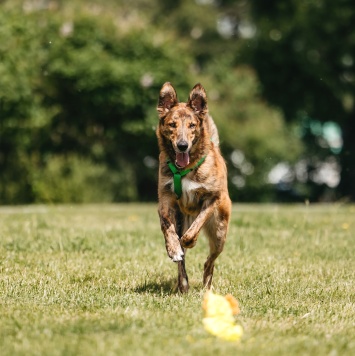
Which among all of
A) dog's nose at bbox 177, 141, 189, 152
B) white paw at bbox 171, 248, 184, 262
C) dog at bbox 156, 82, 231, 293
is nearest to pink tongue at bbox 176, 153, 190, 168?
dog at bbox 156, 82, 231, 293

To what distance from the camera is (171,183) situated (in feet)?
19.5

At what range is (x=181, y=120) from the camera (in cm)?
600

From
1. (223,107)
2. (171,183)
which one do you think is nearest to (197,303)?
(171,183)

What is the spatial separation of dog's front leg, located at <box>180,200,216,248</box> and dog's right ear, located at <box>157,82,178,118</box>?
918 millimetres

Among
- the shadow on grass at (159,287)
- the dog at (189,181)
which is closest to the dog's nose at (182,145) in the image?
the dog at (189,181)

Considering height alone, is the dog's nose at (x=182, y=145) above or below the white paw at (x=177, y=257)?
above

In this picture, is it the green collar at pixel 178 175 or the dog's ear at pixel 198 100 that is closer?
the green collar at pixel 178 175

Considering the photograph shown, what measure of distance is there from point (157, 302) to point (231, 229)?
5642 millimetres

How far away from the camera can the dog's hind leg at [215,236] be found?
622 cm

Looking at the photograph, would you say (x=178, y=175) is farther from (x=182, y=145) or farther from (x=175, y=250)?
(x=175, y=250)

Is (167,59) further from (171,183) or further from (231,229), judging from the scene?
(171,183)

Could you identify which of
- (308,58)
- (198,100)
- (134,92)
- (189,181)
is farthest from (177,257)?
(308,58)

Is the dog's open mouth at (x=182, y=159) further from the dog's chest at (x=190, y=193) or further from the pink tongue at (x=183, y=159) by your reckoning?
the dog's chest at (x=190, y=193)

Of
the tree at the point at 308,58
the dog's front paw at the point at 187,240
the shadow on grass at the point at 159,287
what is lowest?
the shadow on grass at the point at 159,287
